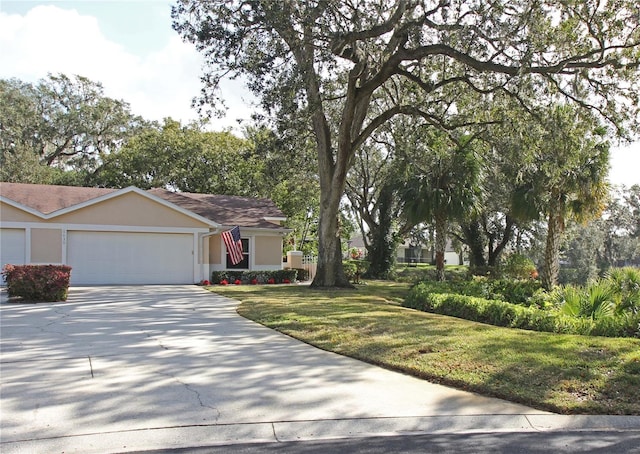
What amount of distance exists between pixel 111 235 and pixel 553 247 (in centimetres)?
1756

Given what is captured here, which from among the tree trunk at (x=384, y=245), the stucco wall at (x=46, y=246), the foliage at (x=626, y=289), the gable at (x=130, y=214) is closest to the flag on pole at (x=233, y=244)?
the gable at (x=130, y=214)

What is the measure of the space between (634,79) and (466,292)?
26.8 feet

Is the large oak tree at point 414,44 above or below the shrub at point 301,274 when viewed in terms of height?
above

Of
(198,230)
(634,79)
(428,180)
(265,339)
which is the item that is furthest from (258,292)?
(634,79)

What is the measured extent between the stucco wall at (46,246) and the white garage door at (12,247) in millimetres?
395

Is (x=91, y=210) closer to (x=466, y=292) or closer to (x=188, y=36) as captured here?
(x=188, y=36)

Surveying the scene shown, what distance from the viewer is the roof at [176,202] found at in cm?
2227

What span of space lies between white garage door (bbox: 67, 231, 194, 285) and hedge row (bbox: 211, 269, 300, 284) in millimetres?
1229

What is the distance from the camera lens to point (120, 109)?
4147cm

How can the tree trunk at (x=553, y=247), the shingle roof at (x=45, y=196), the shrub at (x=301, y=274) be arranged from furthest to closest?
the shrub at (x=301, y=274), the shingle roof at (x=45, y=196), the tree trunk at (x=553, y=247)

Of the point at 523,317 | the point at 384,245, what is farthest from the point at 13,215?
the point at 523,317

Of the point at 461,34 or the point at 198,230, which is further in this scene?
the point at 198,230

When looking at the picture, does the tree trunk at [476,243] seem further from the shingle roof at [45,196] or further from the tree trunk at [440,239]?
the shingle roof at [45,196]

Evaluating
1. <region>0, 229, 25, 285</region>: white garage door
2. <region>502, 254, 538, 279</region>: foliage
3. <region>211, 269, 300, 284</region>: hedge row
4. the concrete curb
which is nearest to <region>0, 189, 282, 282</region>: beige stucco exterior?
<region>0, 229, 25, 285</region>: white garage door
